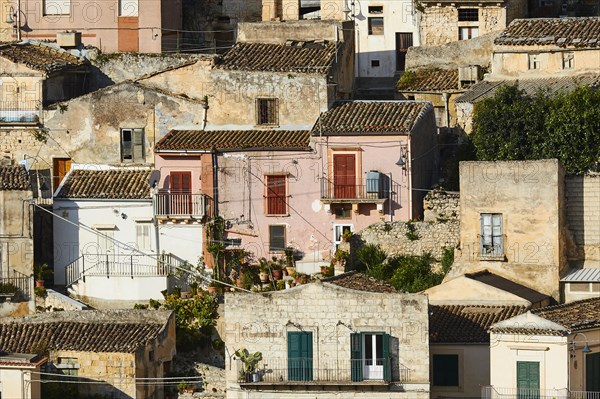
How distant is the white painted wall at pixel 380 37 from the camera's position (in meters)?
87.8

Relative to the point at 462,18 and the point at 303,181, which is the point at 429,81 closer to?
the point at 462,18

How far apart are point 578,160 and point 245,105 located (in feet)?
34.3

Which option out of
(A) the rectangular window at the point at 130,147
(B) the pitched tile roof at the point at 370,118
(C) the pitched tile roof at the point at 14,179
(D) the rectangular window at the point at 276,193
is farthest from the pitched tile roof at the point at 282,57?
(C) the pitched tile roof at the point at 14,179

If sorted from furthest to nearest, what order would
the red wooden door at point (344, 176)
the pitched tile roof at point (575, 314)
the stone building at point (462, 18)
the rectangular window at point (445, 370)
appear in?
the stone building at point (462, 18) < the red wooden door at point (344, 176) < the rectangular window at point (445, 370) < the pitched tile roof at point (575, 314)

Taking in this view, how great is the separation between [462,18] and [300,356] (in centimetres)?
2414

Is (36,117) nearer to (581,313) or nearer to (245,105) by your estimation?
(245,105)

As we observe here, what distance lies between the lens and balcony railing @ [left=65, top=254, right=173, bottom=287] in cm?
7450

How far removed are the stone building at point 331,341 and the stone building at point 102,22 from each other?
20.3 meters

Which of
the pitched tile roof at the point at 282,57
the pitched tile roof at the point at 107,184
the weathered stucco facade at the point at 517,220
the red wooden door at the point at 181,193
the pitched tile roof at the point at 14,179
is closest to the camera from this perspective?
the weathered stucco facade at the point at 517,220

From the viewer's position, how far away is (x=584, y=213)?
7188 centimetres

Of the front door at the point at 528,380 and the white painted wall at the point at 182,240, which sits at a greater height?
the white painted wall at the point at 182,240

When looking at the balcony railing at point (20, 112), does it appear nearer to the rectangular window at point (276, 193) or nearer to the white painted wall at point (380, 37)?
the rectangular window at point (276, 193)

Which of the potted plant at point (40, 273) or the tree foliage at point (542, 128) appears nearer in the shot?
the tree foliage at point (542, 128)

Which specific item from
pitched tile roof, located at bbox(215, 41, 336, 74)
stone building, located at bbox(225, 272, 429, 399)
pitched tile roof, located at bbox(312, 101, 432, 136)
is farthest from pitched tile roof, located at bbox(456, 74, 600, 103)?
stone building, located at bbox(225, 272, 429, 399)
